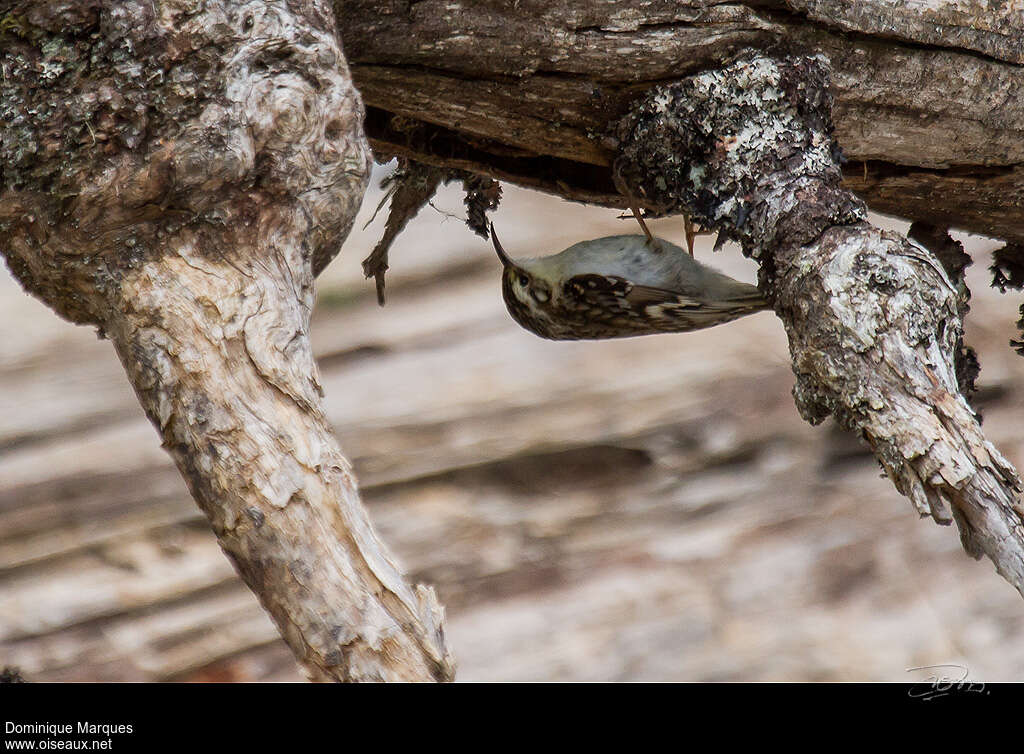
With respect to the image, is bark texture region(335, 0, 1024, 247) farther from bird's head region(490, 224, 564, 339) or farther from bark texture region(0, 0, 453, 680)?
bird's head region(490, 224, 564, 339)

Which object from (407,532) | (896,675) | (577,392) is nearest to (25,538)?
(407,532)

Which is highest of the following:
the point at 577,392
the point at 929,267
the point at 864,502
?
the point at 929,267

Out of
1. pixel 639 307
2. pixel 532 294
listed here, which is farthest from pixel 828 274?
pixel 532 294

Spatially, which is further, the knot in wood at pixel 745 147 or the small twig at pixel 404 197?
the small twig at pixel 404 197

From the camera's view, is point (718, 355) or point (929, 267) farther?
point (718, 355)

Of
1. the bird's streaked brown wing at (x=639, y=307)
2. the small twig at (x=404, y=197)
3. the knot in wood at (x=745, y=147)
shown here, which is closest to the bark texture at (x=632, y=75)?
the knot in wood at (x=745, y=147)

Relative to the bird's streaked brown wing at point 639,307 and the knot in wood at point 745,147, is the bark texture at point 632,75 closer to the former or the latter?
the knot in wood at point 745,147
